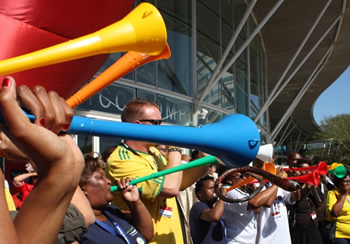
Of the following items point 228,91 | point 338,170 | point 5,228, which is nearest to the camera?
point 5,228

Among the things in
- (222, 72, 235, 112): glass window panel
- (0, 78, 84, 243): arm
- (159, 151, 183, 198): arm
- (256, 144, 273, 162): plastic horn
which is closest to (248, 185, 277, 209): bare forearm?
(256, 144, 273, 162): plastic horn

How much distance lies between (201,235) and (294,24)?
15.4 m

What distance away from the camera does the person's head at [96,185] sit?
2.08m

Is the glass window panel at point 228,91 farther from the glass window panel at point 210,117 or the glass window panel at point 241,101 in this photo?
the glass window panel at point 210,117

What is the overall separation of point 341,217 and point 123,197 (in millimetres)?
4268

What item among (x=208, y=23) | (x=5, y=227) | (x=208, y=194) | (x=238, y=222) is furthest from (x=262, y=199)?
(x=208, y=23)

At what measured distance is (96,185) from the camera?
6.96 feet

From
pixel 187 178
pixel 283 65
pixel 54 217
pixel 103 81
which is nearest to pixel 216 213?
pixel 187 178

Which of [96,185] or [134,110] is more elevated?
[134,110]

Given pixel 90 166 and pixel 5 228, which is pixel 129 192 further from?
pixel 5 228

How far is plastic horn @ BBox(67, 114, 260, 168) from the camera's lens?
950mm

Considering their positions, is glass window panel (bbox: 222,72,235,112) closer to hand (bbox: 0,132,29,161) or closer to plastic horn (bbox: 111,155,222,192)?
plastic horn (bbox: 111,155,222,192)

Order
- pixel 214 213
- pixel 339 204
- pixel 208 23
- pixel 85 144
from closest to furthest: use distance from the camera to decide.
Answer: pixel 214 213 < pixel 339 204 < pixel 85 144 < pixel 208 23

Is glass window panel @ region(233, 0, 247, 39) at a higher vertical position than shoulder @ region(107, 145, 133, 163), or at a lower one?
higher
